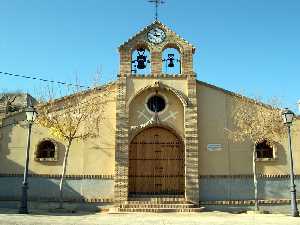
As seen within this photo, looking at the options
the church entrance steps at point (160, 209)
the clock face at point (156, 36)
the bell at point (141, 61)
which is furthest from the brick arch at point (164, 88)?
the church entrance steps at point (160, 209)

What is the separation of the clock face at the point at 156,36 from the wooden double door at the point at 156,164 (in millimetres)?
4107

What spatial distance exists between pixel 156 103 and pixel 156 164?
9.20 ft

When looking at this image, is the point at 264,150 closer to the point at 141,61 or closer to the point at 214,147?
the point at 214,147

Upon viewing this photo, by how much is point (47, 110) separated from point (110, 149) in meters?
3.36

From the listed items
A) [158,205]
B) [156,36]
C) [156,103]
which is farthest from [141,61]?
[158,205]

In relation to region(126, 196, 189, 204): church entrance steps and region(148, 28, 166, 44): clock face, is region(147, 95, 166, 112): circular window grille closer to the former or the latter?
region(148, 28, 166, 44): clock face

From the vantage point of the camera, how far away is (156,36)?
2045 cm

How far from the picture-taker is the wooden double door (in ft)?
64.1

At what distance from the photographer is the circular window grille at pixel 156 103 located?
20.1 m

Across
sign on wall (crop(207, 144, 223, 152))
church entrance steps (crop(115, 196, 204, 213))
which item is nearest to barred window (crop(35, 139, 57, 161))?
church entrance steps (crop(115, 196, 204, 213))

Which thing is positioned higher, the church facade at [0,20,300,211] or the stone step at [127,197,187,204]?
the church facade at [0,20,300,211]

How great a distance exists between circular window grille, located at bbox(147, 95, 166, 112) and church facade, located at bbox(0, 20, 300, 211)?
46 millimetres

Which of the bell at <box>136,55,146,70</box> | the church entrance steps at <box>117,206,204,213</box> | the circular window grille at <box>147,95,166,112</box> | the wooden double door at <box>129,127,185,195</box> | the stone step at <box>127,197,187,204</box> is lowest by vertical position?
the church entrance steps at <box>117,206,204,213</box>

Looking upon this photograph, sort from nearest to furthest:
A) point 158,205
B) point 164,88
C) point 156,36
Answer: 1. point 158,205
2. point 164,88
3. point 156,36
